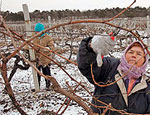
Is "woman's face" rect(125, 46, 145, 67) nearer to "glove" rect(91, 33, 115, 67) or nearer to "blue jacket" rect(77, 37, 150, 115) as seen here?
"blue jacket" rect(77, 37, 150, 115)

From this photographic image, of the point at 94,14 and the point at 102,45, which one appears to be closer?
the point at 102,45

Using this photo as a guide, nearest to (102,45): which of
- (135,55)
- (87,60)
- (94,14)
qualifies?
(87,60)

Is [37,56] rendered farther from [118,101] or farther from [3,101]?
[118,101]

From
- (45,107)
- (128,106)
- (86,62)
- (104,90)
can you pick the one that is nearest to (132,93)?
(128,106)

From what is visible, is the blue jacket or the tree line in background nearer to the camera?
the blue jacket

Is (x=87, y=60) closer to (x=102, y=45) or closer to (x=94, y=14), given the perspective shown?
(x=102, y=45)

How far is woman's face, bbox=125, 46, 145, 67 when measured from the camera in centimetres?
103

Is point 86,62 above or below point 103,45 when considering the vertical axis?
below

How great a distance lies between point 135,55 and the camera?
1032 millimetres

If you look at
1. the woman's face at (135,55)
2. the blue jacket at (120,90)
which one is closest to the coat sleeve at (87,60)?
the blue jacket at (120,90)

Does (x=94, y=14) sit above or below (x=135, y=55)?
above

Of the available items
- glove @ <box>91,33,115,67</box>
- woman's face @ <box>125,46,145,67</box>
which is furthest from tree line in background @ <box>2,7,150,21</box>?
woman's face @ <box>125,46,145,67</box>

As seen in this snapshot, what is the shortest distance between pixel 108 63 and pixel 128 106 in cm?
37

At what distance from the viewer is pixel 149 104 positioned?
1066mm
